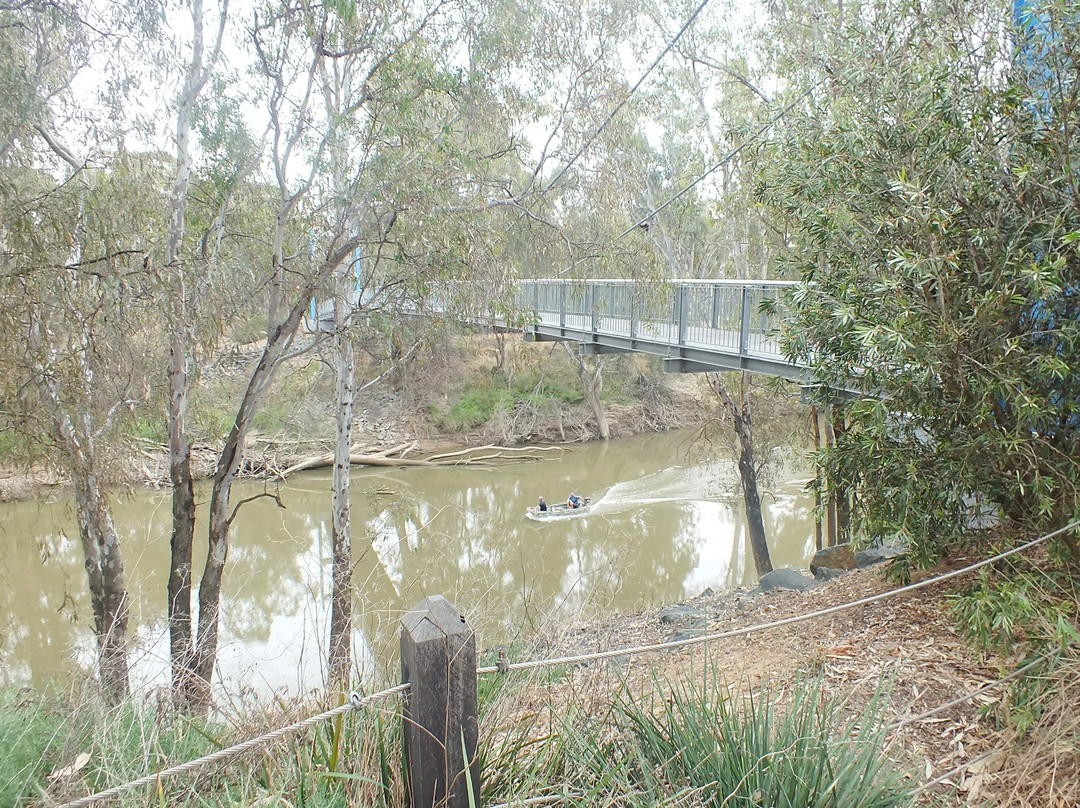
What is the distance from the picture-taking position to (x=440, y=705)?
141cm

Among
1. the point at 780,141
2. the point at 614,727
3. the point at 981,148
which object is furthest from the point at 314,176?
the point at 614,727

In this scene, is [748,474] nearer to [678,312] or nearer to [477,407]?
[678,312]

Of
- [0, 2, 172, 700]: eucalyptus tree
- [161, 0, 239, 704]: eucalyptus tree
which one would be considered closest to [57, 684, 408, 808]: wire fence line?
[0, 2, 172, 700]: eucalyptus tree

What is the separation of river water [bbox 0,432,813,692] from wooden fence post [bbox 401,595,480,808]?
4134 mm

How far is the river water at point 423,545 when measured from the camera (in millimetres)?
7719

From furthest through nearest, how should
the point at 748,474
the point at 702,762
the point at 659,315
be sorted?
the point at 748,474
the point at 659,315
the point at 702,762

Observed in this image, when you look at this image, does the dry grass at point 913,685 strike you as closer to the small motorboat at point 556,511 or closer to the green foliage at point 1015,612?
the green foliage at point 1015,612

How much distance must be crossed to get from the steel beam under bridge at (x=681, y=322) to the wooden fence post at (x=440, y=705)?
3.05m

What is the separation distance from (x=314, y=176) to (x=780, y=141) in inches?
143

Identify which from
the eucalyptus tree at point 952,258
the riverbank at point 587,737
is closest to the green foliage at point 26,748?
the riverbank at point 587,737

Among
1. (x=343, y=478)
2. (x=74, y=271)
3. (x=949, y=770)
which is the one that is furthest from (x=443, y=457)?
(x=949, y=770)

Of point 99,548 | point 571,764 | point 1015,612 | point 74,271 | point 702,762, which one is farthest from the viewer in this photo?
point 99,548

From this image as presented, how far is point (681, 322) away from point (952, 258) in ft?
15.9

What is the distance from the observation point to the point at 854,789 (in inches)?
60.9
